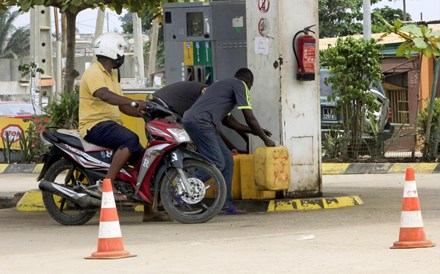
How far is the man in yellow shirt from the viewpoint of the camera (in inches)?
436

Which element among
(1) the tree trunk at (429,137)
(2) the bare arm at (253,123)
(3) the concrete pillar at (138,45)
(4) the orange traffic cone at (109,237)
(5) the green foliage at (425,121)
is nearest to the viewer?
(4) the orange traffic cone at (109,237)

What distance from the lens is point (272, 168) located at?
39.2ft

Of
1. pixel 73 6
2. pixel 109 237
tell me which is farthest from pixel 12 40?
pixel 109 237

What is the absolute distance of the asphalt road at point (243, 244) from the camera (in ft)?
25.7

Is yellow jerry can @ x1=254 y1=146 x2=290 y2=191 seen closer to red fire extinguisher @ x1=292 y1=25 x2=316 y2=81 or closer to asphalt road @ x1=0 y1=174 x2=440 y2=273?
asphalt road @ x1=0 y1=174 x2=440 y2=273

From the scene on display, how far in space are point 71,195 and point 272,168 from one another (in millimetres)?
2075

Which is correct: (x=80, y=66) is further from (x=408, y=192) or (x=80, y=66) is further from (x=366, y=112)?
(x=408, y=192)

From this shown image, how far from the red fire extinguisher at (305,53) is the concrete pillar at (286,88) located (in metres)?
0.07

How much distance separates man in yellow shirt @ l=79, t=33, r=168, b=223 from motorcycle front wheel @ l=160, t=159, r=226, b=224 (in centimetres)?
45

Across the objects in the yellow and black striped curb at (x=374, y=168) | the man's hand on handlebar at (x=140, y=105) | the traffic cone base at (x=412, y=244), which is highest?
the man's hand on handlebar at (x=140, y=105)

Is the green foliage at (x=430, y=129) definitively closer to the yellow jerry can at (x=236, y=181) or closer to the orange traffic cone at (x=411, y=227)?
the yellow jerry can at (x=236, y=181)

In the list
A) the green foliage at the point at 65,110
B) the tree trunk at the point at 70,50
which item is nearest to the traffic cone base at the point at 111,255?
the tree trunk at the point at 70,50

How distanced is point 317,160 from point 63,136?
2.83 metres

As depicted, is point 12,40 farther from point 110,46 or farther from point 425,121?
point 110,46
